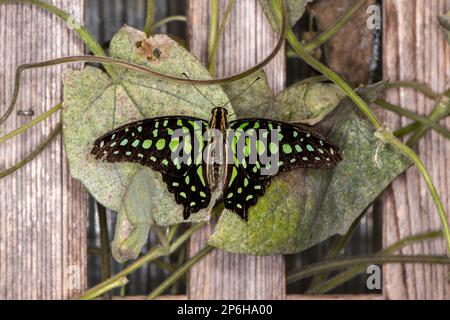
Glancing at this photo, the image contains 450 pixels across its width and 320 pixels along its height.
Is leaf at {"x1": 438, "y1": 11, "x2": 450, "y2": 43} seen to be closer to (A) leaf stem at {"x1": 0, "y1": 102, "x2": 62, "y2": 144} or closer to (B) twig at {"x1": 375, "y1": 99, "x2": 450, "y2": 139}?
(B) twig at {"x1": 375, "y1": 99, "x2": 450, "y2": 139}

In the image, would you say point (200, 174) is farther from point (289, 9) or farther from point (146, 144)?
point (289, 9)

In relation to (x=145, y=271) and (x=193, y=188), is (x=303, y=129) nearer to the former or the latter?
(x=193, y=188)

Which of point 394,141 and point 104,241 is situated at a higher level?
point 394,141

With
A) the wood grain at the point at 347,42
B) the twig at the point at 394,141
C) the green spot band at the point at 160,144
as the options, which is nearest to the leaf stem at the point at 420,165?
the twig at the point at 394,141

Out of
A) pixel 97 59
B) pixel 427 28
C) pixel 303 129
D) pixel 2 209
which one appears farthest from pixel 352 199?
pixel 2 209

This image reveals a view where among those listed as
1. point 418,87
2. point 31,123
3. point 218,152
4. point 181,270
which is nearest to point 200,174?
point 218,152

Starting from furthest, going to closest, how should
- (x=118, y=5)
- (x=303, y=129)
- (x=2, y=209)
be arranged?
(x=118, y=5)
(x=2, y=209)
(x=303, y=129)
